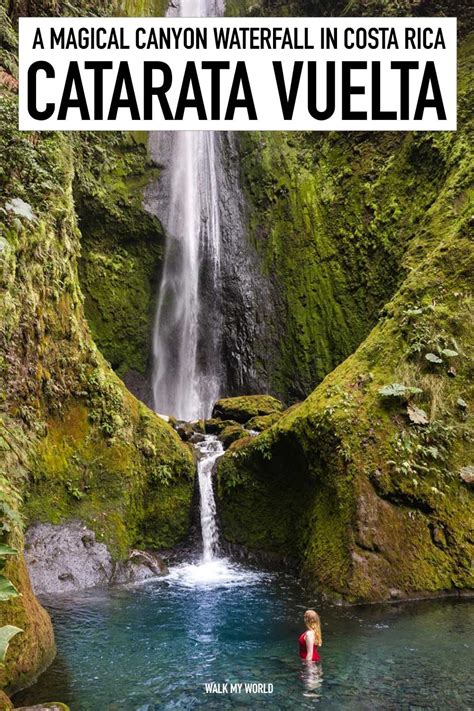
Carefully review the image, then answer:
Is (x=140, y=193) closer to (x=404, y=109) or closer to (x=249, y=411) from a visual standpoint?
(x=249, y=411)

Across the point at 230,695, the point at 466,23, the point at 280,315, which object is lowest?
the point at 230,695

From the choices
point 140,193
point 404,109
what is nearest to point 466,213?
point 404,109

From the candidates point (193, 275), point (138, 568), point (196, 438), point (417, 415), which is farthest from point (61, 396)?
point (193, 275)

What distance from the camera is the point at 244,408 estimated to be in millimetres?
13344

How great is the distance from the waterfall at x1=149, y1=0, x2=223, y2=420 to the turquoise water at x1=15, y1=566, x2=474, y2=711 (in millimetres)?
9300

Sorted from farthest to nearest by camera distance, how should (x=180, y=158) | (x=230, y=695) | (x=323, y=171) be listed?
(x=180, y=158), (x=323, y=171), (x=230, y=695)

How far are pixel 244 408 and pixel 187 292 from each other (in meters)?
5.70

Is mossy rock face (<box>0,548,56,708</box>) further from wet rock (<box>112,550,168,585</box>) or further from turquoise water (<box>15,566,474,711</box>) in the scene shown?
wet rock (<box>112,550,168,585</box>)

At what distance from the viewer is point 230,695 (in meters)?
4.73

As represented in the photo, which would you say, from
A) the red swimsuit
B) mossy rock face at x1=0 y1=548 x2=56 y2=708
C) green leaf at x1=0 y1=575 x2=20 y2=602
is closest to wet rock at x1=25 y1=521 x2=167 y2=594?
mossy rock face at x1=0 y1=548 x2=56 y2=708

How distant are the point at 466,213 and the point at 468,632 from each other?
7576 millimetres

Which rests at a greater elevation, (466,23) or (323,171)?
(466,23)

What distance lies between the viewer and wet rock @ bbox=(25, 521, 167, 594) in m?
7.91

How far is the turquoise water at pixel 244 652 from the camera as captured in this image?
4637 mm
